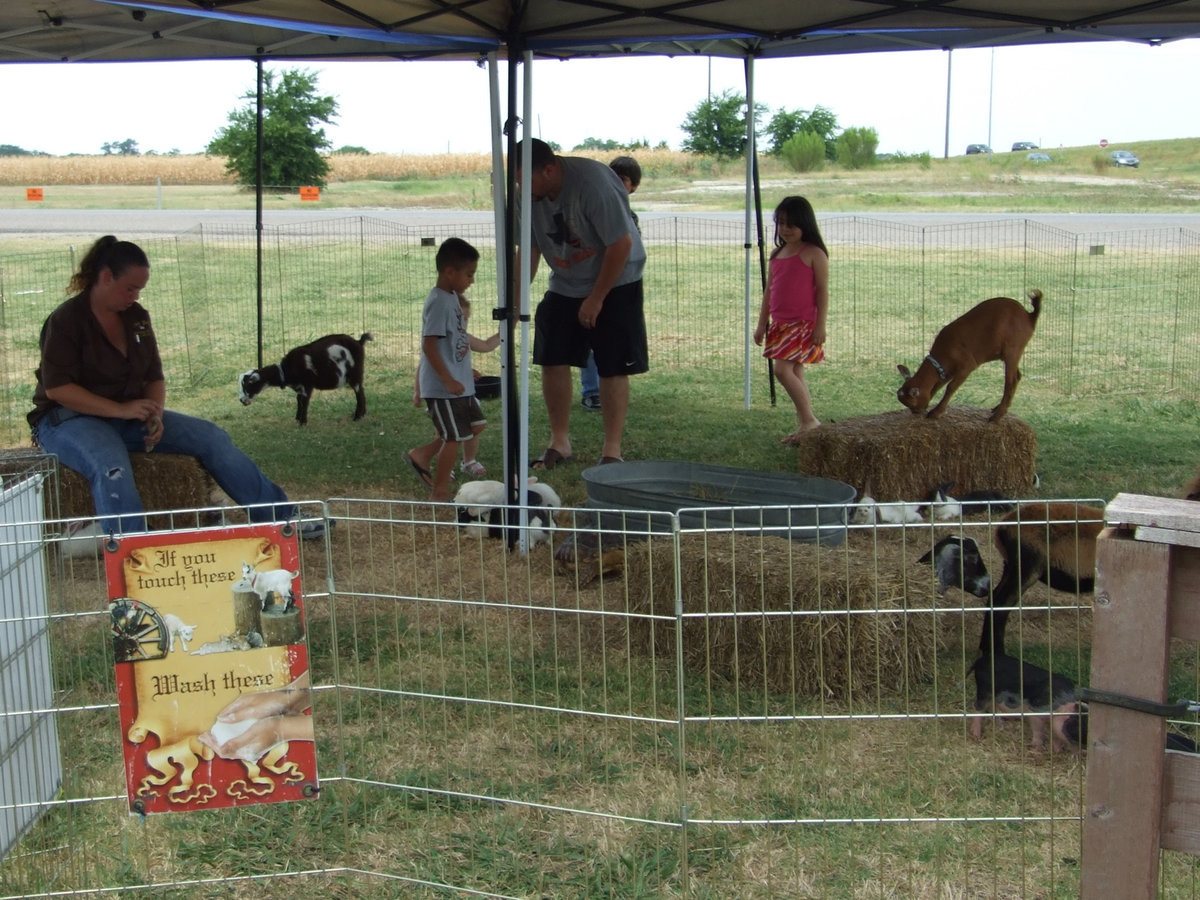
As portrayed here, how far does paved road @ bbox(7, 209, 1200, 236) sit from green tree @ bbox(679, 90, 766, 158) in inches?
780

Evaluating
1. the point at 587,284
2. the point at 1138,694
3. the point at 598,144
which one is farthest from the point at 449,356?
the point at 598,144

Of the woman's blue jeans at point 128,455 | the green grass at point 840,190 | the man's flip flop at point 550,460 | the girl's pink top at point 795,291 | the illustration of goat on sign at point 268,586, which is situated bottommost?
the man's flip flop at point 550,460

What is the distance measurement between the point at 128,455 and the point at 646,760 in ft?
12.1

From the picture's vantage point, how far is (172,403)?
434 inches

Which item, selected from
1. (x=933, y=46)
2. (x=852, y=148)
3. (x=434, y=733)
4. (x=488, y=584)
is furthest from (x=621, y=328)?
(x=852, y=148)

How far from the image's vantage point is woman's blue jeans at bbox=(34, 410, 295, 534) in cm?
599

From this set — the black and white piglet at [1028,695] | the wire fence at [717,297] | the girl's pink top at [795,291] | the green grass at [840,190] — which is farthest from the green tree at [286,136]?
the black and white piglet at [1028,695]

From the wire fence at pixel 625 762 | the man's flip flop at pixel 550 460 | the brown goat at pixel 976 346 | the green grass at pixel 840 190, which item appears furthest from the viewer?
the green grass at pixel 840 190

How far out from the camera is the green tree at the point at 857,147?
4638 centimetres

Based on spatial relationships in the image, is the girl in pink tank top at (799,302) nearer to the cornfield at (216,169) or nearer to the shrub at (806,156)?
the cornfield at (216,169)

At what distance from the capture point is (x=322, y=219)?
25.0 meters

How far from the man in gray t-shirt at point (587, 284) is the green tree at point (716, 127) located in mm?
40120

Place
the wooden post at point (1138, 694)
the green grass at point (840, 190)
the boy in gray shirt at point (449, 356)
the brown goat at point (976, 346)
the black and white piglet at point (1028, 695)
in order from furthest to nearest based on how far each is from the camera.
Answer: the green grass at point (840, 190) < the brown goat at point (976, 346) < the boy in gray shirt at point (449, 356) < the black and white piglet at point (1028, 695) < the wooden post at point (1138, 694)

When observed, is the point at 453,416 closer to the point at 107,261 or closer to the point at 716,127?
the point at 107,261
